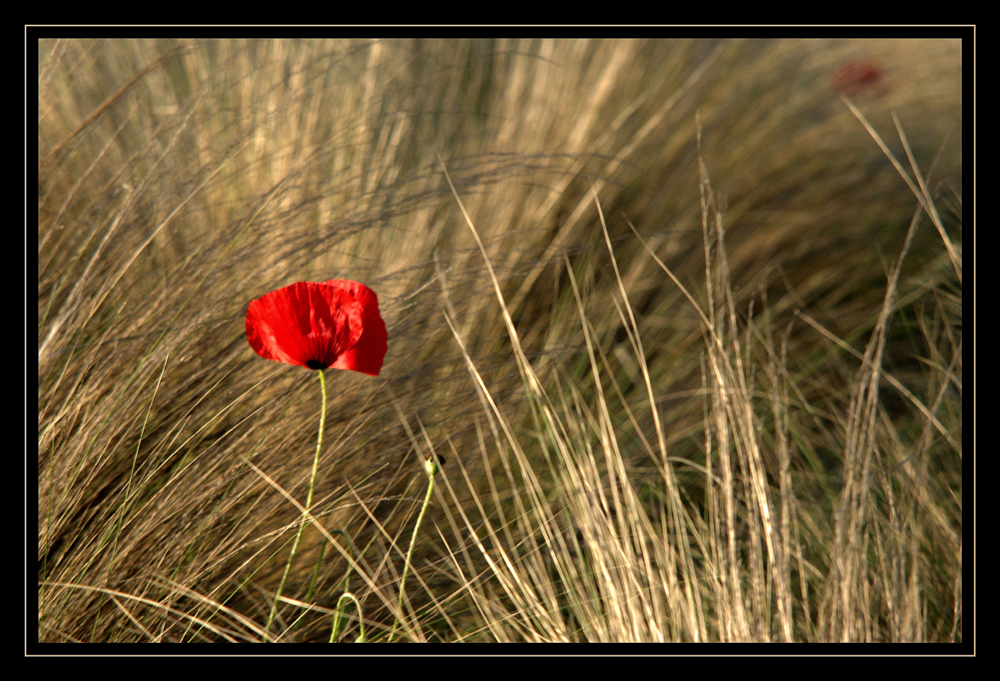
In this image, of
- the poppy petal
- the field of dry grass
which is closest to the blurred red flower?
the field of dry grass

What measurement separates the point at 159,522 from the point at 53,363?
248 millimetres

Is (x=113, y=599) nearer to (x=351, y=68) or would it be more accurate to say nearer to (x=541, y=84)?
(x=351, y=68)

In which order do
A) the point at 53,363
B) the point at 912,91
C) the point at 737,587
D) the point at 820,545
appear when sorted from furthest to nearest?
the point at 912,91
the point at 820,545
the point at 53,363
the point at 737,587

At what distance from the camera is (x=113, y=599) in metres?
0.79

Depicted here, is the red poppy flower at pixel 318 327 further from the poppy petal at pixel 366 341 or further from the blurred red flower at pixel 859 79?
the blurred red flower at pixel 859 79

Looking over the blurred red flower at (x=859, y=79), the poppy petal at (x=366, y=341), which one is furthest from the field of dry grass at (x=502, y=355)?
the poppy petal at (x=366, y=341)

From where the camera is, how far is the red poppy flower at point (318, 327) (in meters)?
0.69

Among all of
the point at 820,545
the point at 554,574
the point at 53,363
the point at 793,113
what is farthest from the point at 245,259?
the point at 793,113

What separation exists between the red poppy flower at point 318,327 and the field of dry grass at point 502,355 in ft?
0.53

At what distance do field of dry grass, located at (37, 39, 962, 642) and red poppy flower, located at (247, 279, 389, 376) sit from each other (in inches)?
6.3

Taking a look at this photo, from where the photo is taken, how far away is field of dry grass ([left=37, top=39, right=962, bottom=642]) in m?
0.81

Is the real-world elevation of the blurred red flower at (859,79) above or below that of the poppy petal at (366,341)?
above

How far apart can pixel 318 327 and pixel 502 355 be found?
1.23 ft

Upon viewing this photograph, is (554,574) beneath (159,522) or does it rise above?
beneath
